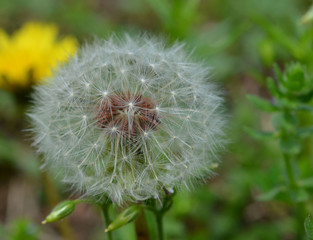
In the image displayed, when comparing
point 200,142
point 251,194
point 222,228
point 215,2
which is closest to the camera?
point 200,142

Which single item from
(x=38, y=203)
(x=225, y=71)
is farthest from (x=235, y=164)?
(x=38, y=203)

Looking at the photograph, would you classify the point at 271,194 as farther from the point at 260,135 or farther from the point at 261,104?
the point at 261,104

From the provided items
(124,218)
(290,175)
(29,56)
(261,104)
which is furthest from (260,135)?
(29,56)

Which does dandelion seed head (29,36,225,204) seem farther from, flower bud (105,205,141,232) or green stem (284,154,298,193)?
green stem (284,154,298,193)

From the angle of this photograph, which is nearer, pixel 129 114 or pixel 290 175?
pixel 129 114

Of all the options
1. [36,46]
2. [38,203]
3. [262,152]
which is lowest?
[38,203]

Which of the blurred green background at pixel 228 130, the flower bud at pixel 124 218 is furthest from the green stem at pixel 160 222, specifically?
the blurred green background at pixel 228 130

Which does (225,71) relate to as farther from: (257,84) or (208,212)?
(208,212)
